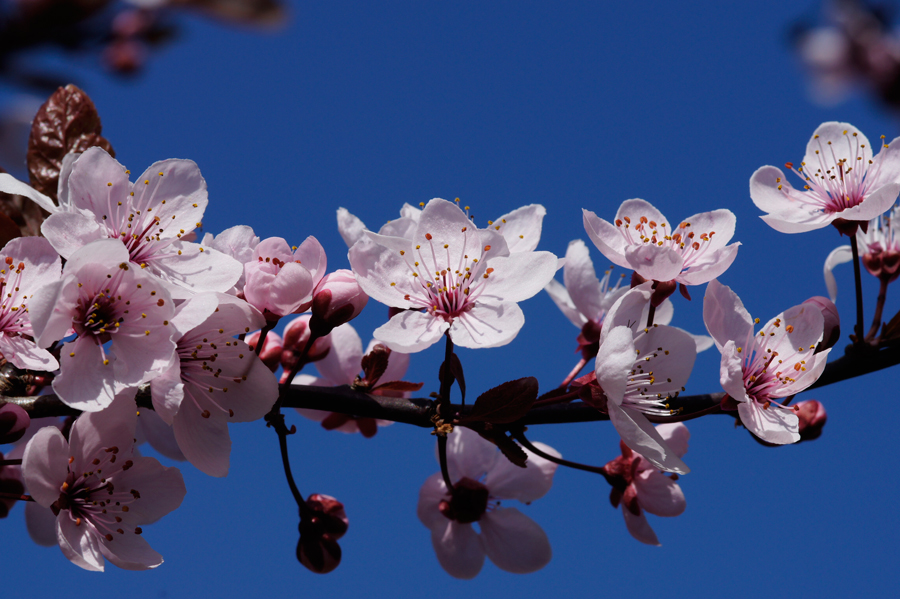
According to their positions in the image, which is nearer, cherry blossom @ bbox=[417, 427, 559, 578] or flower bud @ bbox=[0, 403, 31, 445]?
flower bud @ bbox=[0, 403, 31, 445]

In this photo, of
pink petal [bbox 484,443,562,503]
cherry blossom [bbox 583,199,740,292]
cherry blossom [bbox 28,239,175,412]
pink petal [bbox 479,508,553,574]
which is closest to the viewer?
cherry blossom [bbox 28,239,175,412]

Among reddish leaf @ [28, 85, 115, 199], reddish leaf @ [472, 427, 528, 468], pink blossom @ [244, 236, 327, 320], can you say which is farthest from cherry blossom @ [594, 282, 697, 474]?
reddish leaf @ [28, 85, 115, 199]

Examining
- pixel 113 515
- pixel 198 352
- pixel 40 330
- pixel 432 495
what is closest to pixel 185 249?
pixel 198 352

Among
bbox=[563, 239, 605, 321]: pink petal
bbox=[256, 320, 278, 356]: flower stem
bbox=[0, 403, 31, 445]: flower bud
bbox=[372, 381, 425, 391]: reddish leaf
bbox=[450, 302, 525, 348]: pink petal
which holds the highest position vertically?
bbox=[563, 239, 605, 321]: pink petal

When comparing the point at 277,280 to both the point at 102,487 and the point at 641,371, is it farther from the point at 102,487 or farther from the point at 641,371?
the point at 641,371

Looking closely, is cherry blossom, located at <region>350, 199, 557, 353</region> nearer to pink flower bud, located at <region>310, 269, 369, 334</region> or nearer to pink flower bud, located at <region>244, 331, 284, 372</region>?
pink flower bud, located at <region>310, 269, 369, 334</region>

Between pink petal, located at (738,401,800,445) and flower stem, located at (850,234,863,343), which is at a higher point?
flower stem, located at (850,234,863,343)

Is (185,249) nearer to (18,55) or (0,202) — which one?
(0,202)
